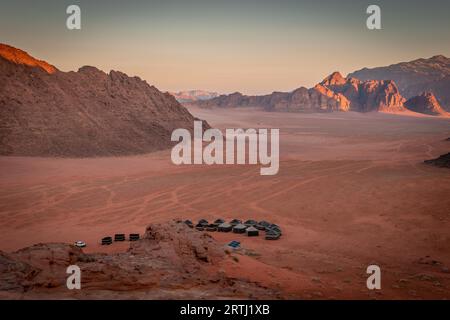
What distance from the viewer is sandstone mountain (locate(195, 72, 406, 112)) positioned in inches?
6156

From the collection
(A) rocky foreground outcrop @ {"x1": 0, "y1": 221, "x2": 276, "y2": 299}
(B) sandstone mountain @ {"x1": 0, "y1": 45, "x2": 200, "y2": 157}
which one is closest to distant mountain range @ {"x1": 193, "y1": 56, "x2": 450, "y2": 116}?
(B) sandstone mountain @ {"x1": 0, "y1": 45, "x2": 200, "y2": 157}

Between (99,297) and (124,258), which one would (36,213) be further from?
(99,297)

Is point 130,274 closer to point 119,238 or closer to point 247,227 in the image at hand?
point 119,238

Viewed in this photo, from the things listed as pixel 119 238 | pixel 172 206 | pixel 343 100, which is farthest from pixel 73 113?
pixel 343 100

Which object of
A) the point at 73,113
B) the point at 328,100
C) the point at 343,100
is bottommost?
the point at 73,113

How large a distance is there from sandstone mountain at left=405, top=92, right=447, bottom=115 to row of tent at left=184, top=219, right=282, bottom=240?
153379 millimetres

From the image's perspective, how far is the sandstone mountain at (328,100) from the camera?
15638cm

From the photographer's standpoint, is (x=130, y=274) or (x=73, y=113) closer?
(x=130, y=274)

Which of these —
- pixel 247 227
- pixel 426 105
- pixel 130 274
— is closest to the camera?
pixel 130 274

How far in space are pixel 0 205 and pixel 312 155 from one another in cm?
3769

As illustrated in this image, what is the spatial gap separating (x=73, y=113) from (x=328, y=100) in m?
125

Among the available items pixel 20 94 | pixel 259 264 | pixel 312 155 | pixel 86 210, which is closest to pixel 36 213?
pixel 86 210

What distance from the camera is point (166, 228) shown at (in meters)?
14.5

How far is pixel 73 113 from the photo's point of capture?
167ft
